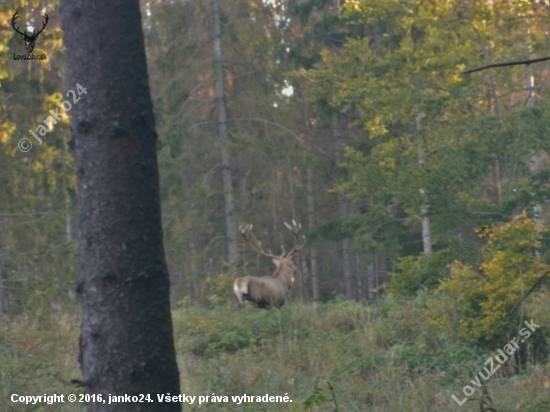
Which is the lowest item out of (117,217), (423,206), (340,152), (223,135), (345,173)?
(117,217)

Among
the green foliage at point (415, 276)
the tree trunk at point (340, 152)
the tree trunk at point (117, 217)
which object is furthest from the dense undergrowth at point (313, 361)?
the tree trunk at point (340, 152)

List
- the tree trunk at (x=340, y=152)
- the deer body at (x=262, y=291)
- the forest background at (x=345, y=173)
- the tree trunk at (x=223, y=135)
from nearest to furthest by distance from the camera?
the forest background at (x=345, y=173)
the deer body at (x=262, y=291)
the tree trunk at (x=223, y=135)
the tree trunk at (x=340, y=152)

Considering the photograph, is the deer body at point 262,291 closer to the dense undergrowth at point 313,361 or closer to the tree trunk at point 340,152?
the dense undergrowth at point 313,361

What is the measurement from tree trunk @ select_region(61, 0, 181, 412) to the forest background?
54.4 inches

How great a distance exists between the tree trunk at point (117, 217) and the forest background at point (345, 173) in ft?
4.53

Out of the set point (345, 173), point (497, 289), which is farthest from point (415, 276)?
point (345, 173)

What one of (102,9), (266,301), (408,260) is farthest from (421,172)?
(102,9)

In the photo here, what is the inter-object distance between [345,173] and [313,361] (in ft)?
55.9

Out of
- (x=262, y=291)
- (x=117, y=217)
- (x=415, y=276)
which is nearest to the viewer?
(x=117, y=217)

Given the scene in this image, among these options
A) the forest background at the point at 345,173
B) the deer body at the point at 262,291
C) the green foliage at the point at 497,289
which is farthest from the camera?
the deer body at the point at 262,291

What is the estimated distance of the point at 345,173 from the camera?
24.4 metres

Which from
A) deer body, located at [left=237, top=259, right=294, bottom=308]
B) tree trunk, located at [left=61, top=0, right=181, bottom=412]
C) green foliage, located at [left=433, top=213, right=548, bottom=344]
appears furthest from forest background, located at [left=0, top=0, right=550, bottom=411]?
tree trunk, located at [left=61, top=0, right=181, bottom=412]

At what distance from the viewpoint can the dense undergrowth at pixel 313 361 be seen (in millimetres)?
5836

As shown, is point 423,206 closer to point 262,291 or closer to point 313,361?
point 262,291
